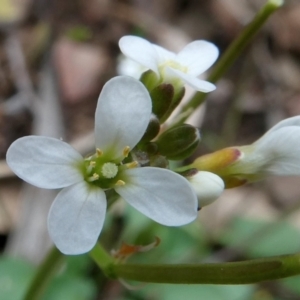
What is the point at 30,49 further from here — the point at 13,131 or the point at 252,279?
the point at 252,279

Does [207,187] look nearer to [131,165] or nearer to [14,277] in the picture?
[131,165]

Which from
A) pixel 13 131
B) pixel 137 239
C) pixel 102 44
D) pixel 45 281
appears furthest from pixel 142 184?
pixel 102 44

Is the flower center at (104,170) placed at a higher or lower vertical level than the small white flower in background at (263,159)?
lower

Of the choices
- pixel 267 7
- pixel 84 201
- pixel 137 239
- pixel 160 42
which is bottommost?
pixel 137 239

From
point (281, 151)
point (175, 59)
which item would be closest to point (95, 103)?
point (175, 59)

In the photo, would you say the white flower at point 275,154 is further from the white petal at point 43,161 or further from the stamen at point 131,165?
the white petal at point 43,161

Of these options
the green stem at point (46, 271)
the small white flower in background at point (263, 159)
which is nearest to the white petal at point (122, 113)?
the small white flower in background at point (263, 159)

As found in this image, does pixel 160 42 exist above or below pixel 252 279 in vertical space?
below
